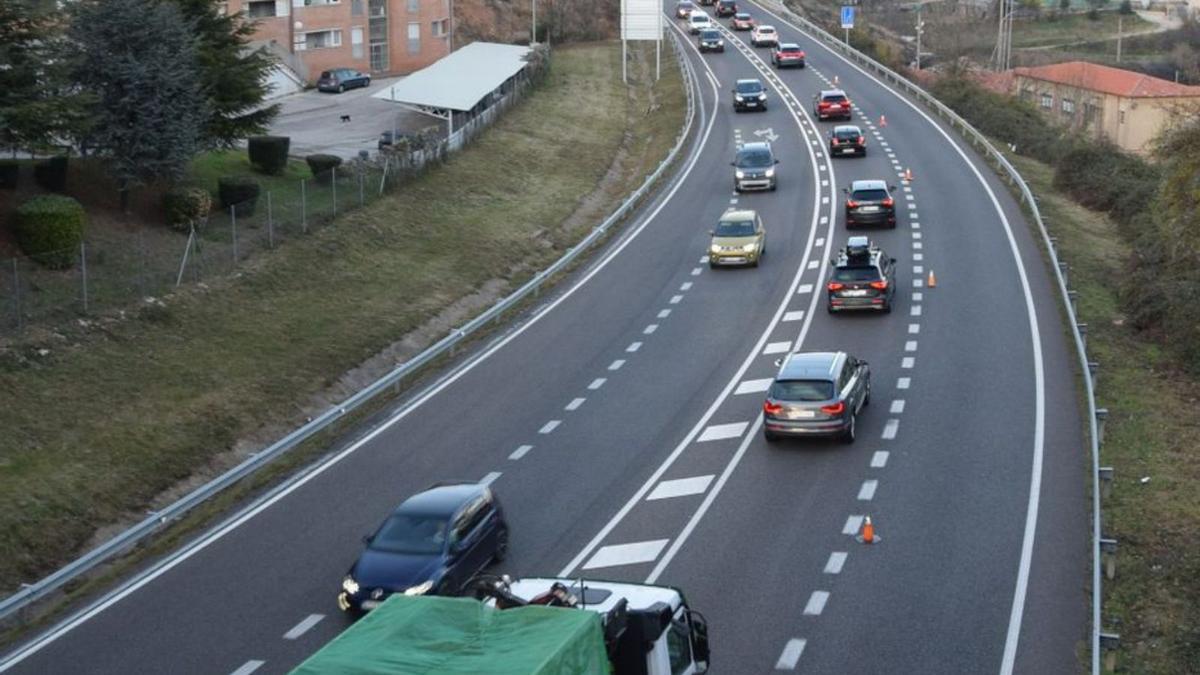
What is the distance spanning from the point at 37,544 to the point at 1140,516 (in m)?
17.4

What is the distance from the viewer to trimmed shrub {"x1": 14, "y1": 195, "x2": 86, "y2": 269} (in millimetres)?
34188

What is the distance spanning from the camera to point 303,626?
20.5 m

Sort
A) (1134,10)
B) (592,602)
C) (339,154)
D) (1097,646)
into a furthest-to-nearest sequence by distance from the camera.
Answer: (1134,10) → (339,154) → (1097,646) → (592,602)

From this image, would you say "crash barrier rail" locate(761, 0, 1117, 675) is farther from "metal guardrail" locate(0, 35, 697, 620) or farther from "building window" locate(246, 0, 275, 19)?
"building window" locate(246, 0, 275, 19)

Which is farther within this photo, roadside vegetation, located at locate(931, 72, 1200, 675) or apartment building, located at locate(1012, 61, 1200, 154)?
apartment building, located at locate(1012, 61, 1200, 154)

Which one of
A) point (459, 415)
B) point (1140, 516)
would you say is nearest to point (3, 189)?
point (459, 415)

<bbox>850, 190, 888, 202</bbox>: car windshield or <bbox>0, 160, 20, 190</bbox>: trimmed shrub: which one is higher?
<bbox>0, 160, 20, 190</bbox>: trimmed shrub

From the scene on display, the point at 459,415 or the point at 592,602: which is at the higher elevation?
the point at 592,602

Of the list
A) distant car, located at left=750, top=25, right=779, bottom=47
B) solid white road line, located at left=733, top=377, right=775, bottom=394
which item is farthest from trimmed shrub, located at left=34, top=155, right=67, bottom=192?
distant car, located at left=750, top=25, right=779, bottom=47

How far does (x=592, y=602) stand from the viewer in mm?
14797

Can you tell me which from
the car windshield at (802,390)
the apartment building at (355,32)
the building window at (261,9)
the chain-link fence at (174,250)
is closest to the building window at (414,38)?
the apartment building at (355,32)

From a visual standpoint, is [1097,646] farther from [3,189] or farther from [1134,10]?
[1134,10]

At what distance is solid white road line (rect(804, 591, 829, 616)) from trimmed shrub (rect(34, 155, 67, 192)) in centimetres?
2530

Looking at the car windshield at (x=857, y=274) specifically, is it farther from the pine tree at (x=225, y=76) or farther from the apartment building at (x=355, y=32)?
the apartment building at (x=355, y=32)
